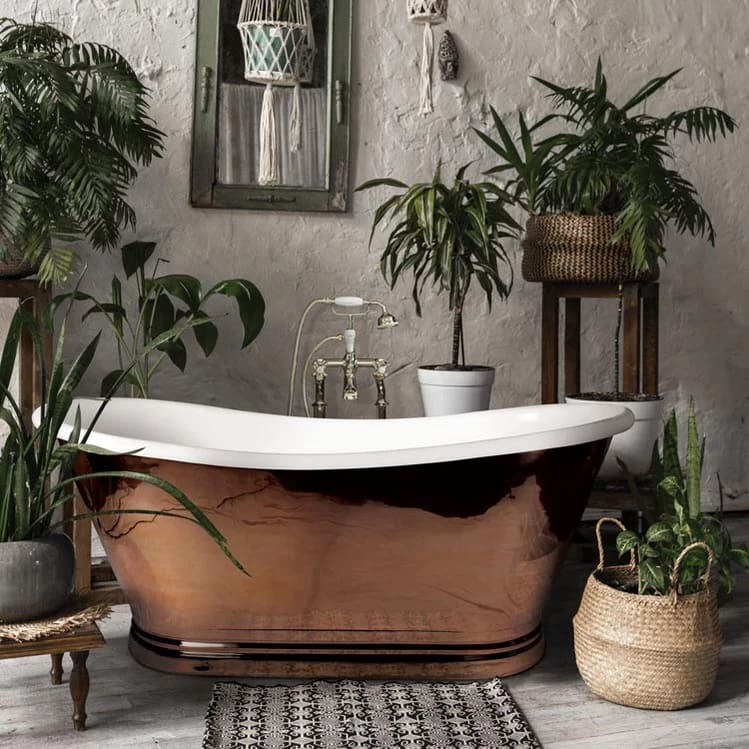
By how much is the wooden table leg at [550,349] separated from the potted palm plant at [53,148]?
1472 millimetres

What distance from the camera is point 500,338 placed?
3875mm

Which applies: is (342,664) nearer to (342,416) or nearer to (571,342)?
→ (342,416)

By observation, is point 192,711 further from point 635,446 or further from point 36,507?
point 635,446

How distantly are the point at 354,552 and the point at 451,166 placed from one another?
187 cm

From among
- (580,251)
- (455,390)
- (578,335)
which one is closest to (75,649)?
(455,390)

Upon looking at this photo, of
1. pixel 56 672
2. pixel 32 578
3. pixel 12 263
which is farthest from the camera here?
pixel 12 263

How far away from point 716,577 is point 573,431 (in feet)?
3.33

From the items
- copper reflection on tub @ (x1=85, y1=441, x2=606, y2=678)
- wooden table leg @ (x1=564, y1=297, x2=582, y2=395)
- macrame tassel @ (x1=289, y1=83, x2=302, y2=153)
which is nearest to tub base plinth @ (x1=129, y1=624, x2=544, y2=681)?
copper reflection on tub @ (x1=85, y1=441, x2=606, y2=678)

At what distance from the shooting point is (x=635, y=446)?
9.93 feet

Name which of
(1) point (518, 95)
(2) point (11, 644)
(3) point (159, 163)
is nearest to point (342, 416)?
(3) point (159, 163)

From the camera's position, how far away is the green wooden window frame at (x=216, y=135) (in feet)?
11.5

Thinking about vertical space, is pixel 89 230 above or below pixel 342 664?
above

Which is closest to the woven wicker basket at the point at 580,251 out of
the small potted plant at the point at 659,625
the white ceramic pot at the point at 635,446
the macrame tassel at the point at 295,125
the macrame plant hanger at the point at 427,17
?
the white ceramic pot at the point at 635,446

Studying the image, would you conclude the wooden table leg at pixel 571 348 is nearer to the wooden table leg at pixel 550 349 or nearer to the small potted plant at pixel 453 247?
the wooden table leg at pixel 550 349
